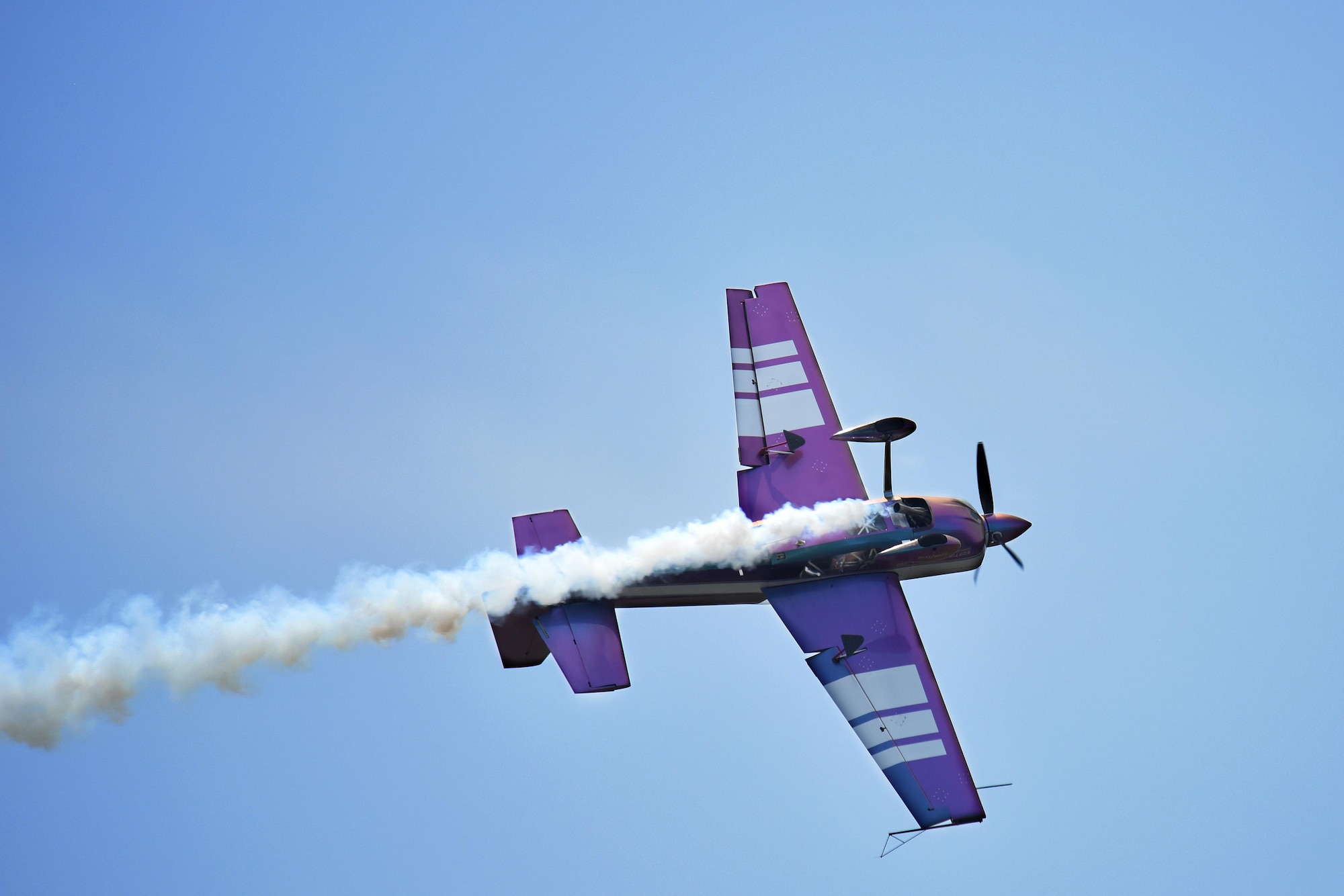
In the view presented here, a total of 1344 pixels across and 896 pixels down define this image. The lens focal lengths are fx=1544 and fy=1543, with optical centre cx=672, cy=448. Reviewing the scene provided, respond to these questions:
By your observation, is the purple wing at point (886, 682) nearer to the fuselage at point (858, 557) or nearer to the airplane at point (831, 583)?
the airplane at point (831, 583)

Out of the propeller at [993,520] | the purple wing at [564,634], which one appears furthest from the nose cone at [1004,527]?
the purple wing at [564,634]

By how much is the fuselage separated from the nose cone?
60 centimetres

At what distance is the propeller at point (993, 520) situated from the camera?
121ft

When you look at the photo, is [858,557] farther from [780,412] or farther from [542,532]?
[542,532]

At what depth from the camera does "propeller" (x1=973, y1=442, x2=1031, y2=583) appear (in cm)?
3681

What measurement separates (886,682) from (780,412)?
7.24 m

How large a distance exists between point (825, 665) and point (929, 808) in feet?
12.8

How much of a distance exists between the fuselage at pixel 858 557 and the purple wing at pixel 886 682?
0.42 meters

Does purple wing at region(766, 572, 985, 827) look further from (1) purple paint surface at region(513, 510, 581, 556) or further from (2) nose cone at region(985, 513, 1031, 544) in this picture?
(1) purple paint surface at region(513, 510, 581, 556)

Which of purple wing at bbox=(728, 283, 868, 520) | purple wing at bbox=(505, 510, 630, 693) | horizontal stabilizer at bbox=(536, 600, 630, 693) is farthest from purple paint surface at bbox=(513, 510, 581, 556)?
purple wing at bbox=(728, 283, 868, 520)

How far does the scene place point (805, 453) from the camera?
37094mm

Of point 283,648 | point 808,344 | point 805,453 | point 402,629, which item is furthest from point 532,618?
point 808,344

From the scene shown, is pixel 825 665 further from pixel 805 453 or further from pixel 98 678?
pixel 98 678

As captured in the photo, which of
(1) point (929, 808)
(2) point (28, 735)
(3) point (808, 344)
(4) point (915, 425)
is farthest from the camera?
(3) point (808, 344)
